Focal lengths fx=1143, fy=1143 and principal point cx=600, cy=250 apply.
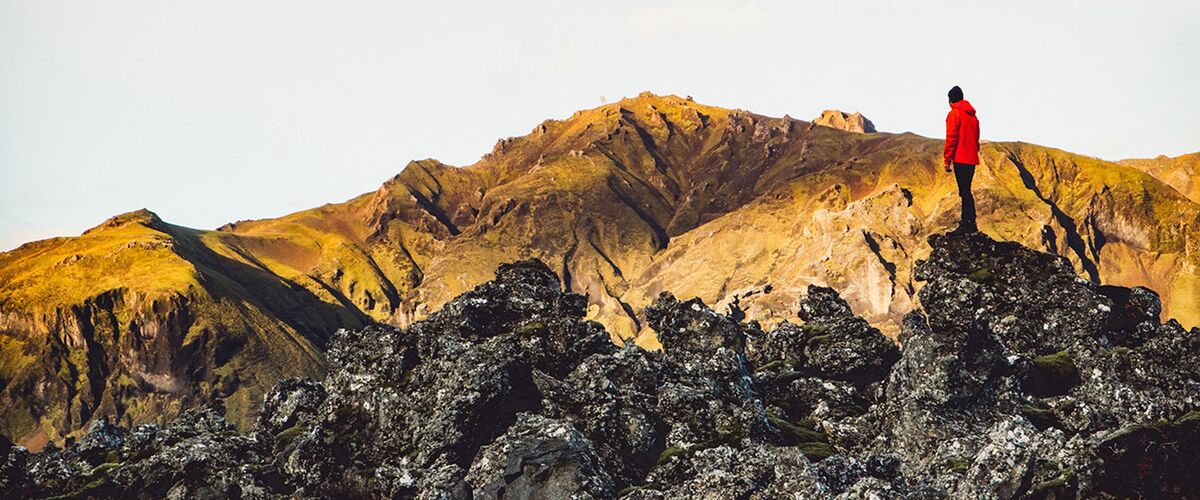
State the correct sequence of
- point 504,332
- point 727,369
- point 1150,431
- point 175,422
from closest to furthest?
point 1150,431 < point 727,369 < point 504,332 < point 175,422

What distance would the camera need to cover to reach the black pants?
42688mm

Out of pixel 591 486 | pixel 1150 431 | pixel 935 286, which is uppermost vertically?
pixel 935 286

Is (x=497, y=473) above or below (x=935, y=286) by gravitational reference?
below

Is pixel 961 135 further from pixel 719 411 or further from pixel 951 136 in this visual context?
pixel 719 411

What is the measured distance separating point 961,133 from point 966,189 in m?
2.81

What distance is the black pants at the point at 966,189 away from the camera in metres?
42.7

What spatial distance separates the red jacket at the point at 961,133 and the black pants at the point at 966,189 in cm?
56

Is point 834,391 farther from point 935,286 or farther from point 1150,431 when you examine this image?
point 1150,431

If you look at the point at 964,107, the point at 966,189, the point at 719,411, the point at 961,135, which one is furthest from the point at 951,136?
the point at 719,411

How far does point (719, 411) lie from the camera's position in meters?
40.1

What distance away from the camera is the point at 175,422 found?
53656 mm

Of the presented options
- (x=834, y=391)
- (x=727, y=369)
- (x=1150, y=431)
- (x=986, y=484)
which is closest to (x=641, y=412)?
(x=727, y=369)

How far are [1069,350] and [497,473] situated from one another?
23.9m

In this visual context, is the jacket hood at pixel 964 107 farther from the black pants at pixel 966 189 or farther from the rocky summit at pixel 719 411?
the rocky summit at pixel 719 411
